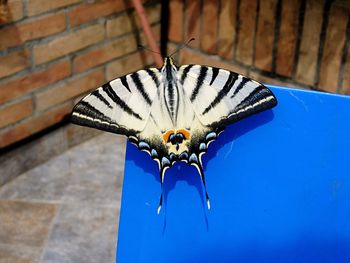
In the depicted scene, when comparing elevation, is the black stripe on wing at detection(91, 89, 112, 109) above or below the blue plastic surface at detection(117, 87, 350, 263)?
above

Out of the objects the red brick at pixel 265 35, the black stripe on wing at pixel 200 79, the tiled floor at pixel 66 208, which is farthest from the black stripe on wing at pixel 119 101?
the red brick at pixel 265 35

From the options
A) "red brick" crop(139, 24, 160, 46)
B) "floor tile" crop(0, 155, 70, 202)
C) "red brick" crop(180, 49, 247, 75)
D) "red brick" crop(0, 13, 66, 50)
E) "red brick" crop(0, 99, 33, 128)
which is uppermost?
"red brick" crop(0, 13, 66, 50)

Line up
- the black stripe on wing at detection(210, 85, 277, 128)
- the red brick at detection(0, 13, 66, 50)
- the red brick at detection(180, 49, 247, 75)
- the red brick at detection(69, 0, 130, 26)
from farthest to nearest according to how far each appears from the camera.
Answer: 1. the red brick at detection(180, 49, 247, 75)
2. the red brick at detection(69, 0, 130, 26)
3. the red brick at detection(0, 13, 66, 50)
4. the black stripe on wing at detection(210, 85, 277, 128)

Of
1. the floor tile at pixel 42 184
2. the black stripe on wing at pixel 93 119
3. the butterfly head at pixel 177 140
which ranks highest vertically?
the black stripe on wing at pixel 93 119

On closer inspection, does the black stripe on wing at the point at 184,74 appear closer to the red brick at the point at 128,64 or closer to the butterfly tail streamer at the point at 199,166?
the butterfly tail streamer at the point at 199,166

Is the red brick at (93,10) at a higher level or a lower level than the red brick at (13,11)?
lower

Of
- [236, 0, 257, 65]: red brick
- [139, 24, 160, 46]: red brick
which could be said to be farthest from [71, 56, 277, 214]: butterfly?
[139, 24, 160, 46]: red brick

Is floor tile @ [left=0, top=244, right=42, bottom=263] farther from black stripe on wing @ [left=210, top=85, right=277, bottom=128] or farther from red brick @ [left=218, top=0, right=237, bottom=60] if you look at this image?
black stripe on wing @ [left=210, top=85, right=277, bottom=128]
